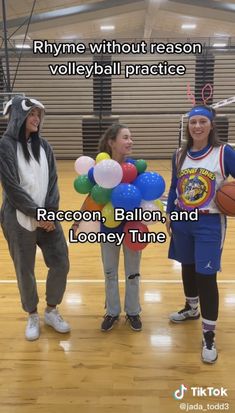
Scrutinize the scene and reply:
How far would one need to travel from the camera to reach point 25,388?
2.26 metres

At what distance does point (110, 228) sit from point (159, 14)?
14.0 metres

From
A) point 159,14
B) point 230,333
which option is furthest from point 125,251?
point 159,14

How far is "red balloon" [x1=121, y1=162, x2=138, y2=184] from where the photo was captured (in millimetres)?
2584

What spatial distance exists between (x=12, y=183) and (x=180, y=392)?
1.57 meters

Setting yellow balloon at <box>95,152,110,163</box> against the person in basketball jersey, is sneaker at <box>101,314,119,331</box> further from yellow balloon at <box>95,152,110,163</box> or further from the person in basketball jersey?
yellow balloon at <box>95,152,110,163</box>

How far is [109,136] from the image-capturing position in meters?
2.61

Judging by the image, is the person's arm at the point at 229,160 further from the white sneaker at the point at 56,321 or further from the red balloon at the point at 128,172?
the white sneaker at the point at 56,321

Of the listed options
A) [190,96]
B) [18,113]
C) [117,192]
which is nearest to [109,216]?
[117,192]

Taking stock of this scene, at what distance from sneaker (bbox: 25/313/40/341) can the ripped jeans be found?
0.52 meters

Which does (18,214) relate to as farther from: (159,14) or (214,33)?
(214,33)

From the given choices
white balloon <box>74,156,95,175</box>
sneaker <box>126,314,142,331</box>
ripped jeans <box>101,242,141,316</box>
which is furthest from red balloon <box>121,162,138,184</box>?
sneaker <box>126,314,142,331</box>

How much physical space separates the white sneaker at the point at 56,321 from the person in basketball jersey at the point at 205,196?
3.27 ft

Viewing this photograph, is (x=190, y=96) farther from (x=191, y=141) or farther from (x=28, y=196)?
(x=28, y=196)

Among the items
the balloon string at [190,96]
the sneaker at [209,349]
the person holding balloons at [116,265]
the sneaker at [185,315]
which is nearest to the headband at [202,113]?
the person holding balloons at [116,265]
